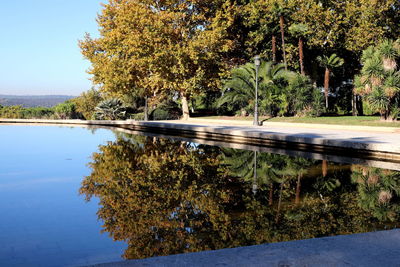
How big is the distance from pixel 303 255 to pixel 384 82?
17650 mm

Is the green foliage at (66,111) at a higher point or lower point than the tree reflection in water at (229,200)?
higher

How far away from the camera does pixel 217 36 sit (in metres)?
28.8

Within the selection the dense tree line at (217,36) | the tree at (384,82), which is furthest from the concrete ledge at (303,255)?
the dense tree line at (217,36)

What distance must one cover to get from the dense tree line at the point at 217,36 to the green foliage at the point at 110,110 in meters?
2.02

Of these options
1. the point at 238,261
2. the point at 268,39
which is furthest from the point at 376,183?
the point at 268,39

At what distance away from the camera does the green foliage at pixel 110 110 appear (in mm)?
35719

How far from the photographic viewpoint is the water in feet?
15.2

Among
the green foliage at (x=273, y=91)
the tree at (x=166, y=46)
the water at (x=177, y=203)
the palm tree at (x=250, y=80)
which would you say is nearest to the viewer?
the water at (x=177, y=203)

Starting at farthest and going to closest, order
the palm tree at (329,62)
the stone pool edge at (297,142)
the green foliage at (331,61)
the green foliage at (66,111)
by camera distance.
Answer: the green foliage at (66,111)
the green foliage at (331,61)
the palm tree at (329,62)
the stone pool edge at (297,142)

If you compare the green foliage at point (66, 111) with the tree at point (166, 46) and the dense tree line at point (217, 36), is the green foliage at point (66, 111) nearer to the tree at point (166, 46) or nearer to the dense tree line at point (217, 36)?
the dense tree line at point (217, 36)

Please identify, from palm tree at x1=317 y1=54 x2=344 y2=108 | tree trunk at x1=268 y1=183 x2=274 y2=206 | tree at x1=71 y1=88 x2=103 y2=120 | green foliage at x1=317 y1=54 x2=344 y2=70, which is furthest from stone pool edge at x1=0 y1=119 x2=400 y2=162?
tree at x1=71 y1=88 x2=103 y2=120

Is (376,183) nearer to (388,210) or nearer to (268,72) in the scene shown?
(388,210)

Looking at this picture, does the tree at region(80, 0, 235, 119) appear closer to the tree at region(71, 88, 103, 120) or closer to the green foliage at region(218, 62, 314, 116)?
the green foliage at region(218, 62, 314, 116)

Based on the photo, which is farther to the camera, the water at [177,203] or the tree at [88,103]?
the tree at [88,103]
